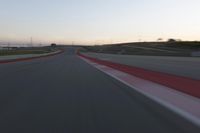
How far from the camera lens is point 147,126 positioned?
893cm

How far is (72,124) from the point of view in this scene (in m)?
9.05

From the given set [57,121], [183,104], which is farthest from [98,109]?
[183,104]

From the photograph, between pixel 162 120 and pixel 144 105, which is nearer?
pixel 162 120

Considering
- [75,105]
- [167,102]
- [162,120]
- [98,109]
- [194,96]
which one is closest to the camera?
[162,120]

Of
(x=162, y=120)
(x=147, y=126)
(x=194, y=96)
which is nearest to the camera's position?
(x=147, y=126)

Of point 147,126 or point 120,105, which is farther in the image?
point 120,105

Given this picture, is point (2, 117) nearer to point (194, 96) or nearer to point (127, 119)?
point (127, 119)

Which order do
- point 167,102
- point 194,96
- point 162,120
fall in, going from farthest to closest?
point 194,96 < point 167,102 < point 162,120

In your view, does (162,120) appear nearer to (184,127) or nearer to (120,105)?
(184,127)

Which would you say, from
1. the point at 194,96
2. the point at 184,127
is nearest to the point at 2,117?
the point at 184,127

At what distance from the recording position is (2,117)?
32.5ft

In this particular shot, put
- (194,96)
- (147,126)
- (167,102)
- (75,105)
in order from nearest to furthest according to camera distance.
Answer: (147,126) → (75,105) → (167,102) → (194,96)

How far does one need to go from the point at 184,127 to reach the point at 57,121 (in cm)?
273

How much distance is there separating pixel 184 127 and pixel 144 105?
3671 millimetres
